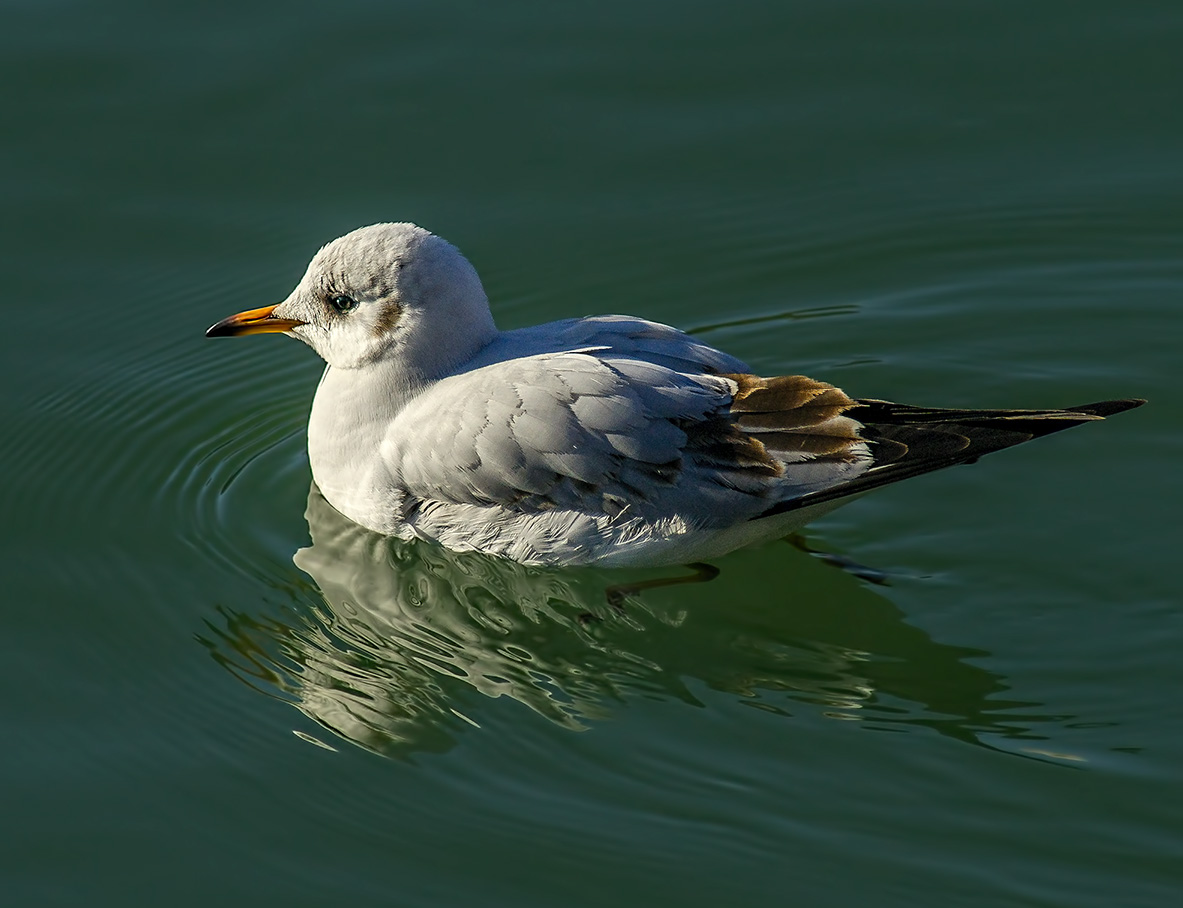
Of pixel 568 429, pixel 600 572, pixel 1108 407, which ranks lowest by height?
pixel 600 572

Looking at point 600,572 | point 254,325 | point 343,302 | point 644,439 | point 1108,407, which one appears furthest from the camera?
point 254,325

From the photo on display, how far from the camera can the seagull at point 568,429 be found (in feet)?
23.6

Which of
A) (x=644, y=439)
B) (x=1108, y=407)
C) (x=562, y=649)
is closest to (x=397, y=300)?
(x=644, y=439)

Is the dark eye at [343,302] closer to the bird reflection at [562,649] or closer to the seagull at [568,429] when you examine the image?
the seagull at [568,429]

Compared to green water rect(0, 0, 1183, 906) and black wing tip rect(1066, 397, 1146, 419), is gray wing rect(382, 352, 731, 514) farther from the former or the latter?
black wing tip rect(1066, 397, 1146, 419)

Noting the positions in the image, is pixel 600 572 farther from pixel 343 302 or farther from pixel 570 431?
pixel 343 302

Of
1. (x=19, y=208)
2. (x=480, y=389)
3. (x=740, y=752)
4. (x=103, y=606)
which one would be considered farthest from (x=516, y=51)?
(x=740, y=752)

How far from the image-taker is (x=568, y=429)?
23.8 ft

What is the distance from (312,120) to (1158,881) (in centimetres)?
717

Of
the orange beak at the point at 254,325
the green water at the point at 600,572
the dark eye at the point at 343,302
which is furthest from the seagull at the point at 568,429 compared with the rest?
the green water at the point at 600,572

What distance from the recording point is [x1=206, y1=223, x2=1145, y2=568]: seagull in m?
7.19

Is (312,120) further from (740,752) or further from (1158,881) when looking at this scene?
(1158,881)

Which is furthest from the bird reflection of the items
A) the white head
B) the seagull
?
the white head

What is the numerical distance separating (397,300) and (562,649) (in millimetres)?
1883
